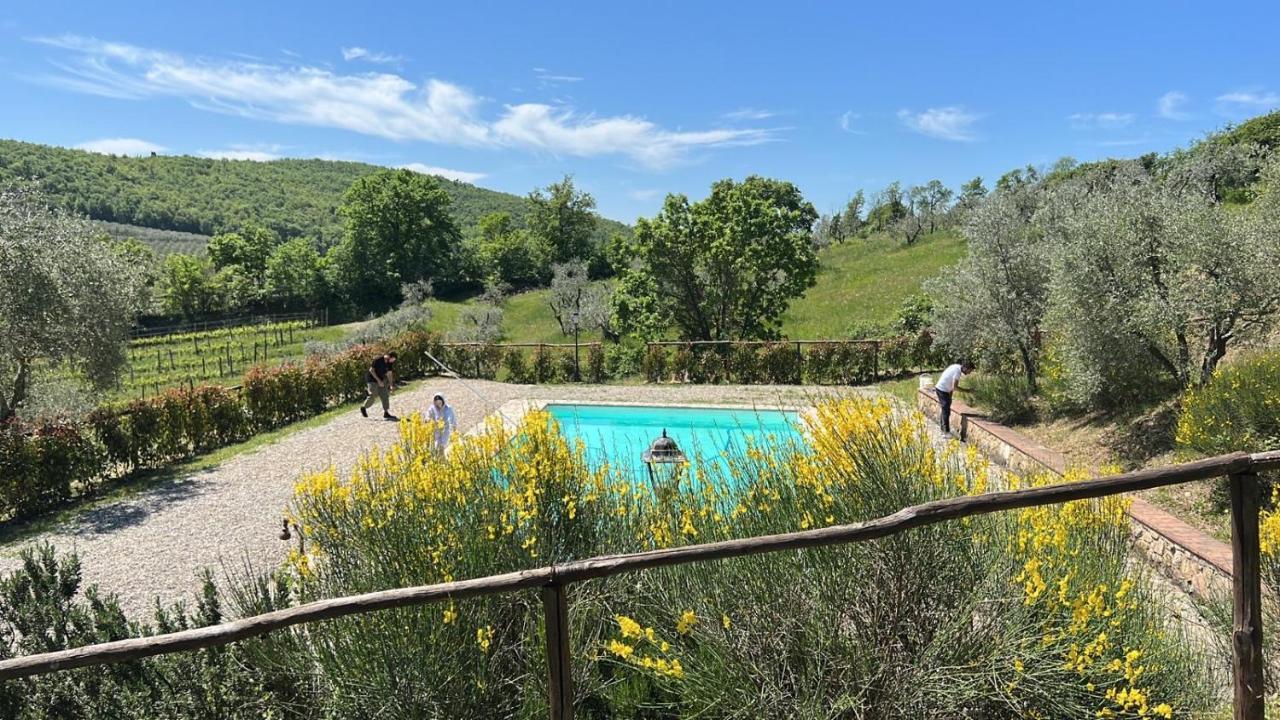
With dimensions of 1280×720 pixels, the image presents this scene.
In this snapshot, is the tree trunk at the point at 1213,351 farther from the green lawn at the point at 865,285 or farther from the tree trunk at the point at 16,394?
the tree trunk at the point at 16,394

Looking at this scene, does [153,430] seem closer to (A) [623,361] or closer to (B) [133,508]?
(B) [133,508]

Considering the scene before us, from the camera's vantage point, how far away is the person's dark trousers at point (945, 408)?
1066cm

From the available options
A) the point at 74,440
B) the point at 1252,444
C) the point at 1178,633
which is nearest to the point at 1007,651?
the point at 1178,633

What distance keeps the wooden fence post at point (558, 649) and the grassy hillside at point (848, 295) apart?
1861 centimetres

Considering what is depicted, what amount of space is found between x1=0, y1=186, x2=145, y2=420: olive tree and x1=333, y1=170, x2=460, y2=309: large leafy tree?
43.6 m

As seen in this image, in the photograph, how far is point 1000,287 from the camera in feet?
35.8

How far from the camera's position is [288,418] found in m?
14.2

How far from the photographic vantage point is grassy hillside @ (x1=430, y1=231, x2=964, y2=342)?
24.9 m

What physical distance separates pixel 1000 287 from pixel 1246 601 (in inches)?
385

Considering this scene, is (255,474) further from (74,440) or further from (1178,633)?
(1178,633)

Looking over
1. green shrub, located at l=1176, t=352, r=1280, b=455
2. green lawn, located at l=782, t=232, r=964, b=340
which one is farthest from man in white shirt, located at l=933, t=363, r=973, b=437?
green lawn, located at l=782, t=232, r=964, b=340

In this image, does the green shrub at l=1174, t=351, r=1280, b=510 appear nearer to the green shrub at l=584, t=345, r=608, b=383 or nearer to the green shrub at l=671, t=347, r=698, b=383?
the green shrub at l=671, t=347, r=698, b=383

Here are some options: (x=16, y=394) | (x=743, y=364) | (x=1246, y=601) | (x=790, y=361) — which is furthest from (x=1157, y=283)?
(x=16, y=394)

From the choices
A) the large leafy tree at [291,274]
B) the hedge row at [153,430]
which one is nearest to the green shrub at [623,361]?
the hedge row at [153,430]
